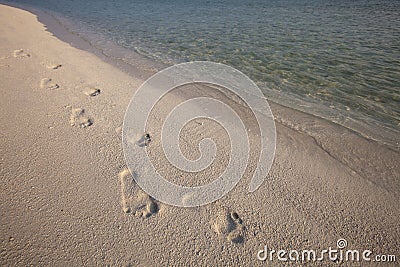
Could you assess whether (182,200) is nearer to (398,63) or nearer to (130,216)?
(130,216)

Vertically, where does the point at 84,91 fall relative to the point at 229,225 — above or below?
above

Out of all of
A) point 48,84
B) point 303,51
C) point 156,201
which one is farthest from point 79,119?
point 303,51

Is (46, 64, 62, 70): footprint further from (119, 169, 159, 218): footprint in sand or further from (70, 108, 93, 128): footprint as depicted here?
(119, 169, 159, 218): footprint in sand

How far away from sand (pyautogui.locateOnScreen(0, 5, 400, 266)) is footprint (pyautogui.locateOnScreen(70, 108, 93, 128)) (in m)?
0.01

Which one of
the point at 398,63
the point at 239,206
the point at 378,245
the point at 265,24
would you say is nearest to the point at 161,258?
the point at 239,206

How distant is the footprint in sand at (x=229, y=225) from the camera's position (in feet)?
7.09

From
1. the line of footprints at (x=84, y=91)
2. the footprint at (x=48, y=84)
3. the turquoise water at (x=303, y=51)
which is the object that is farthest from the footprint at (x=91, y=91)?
the turquoise water at (x=303, y=51)

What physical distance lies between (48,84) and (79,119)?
166 centimetres

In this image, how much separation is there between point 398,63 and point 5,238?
354 inches

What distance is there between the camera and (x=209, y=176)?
2.80m

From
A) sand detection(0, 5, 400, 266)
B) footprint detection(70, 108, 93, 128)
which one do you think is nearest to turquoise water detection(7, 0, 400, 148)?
sand detection(0, 5, 400, 266)

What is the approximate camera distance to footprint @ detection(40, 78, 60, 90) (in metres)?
4.39

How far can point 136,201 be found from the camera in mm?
2416

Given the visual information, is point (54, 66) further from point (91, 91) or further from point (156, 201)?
point (156, 201)
